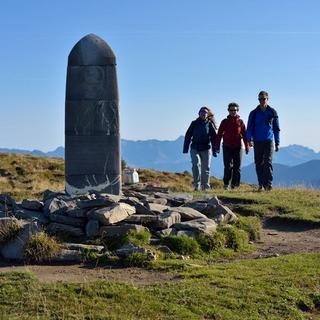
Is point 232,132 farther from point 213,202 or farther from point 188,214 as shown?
point 188,214

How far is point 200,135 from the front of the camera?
62.7 ft

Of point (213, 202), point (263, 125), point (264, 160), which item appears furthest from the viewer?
point (264, 160)

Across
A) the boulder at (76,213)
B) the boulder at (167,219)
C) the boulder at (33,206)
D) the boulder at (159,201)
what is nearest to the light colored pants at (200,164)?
the boulder at (159,201)

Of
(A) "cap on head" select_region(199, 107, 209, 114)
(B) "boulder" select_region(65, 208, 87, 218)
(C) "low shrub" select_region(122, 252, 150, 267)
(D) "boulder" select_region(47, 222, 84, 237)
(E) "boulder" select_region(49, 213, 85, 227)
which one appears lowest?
(C) "low shrub" select_region(122, 252, 150, 267)

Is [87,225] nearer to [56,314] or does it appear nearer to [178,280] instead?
[178,280]

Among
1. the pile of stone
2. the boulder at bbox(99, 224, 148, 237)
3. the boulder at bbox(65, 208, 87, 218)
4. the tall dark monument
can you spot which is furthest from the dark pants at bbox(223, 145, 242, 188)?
the boulder at bbox(99, 224, 148, 237)

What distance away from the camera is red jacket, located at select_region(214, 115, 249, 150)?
19141 millimetres

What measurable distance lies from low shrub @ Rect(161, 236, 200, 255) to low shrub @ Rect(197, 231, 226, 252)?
15 centimetres

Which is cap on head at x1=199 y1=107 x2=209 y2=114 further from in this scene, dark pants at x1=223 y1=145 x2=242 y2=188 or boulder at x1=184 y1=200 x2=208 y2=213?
boulder at x1=184 y1=200 x2=208 y2=213

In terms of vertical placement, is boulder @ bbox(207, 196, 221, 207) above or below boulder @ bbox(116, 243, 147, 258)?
above

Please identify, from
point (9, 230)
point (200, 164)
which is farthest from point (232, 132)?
point (9, 230)

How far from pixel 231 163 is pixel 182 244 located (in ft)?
29.1

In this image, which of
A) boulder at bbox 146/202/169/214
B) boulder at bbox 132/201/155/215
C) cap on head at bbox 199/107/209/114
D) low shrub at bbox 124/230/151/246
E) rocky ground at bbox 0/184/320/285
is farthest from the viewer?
cap on head at bbox 199/107/209/114

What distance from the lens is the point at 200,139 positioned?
1917 centimetres
